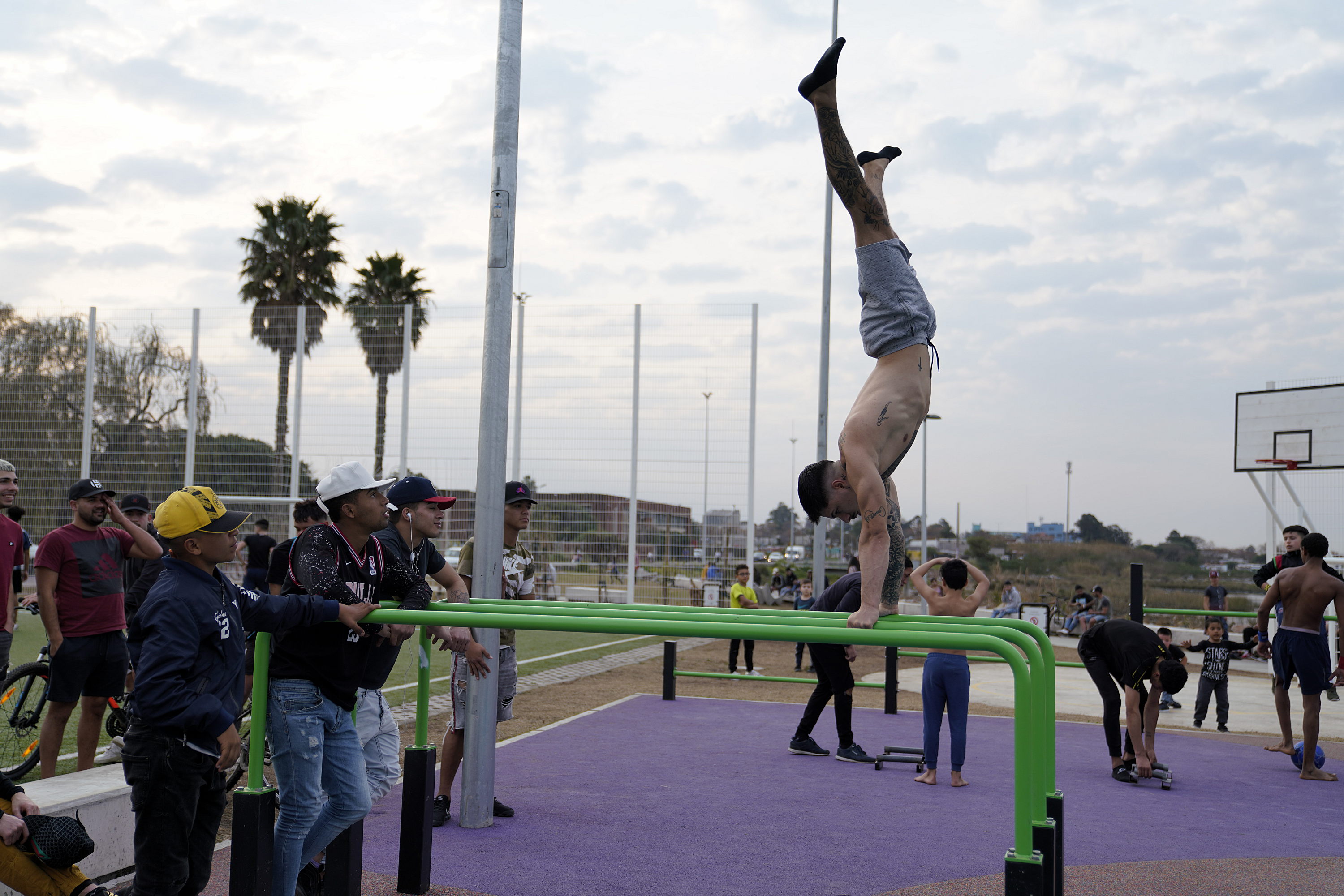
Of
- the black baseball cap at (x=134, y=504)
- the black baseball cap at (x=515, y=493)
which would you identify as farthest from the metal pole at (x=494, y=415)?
the black baseball cap at (x=134, y=504)

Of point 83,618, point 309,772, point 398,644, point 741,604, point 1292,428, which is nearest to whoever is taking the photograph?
point 309,772

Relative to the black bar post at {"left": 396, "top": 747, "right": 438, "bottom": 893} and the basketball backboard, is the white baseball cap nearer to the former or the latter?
the black bar post at {"left": 396, "top": 747, "right": 438, "bottom": 893}

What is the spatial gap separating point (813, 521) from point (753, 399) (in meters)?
11.7

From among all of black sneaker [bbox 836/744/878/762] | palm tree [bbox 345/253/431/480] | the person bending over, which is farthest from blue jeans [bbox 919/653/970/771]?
palm tree [bbox 345/253/431/480]

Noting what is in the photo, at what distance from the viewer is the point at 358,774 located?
3693 millimetres

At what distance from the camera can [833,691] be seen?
324 inches

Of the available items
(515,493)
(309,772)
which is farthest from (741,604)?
(309,772)

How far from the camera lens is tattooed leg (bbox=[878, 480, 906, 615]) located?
13.0 ft

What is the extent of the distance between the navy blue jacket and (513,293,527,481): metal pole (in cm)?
1314

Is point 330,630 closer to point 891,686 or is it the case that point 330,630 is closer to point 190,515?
point 190,515

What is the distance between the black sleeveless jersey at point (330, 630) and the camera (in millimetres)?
3576

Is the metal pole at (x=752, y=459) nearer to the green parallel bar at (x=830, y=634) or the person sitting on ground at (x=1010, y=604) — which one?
the person sitting on ground at (x=1010, y=604)

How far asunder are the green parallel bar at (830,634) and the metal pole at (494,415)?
69.3 inches

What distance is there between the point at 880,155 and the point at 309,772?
3.25m
